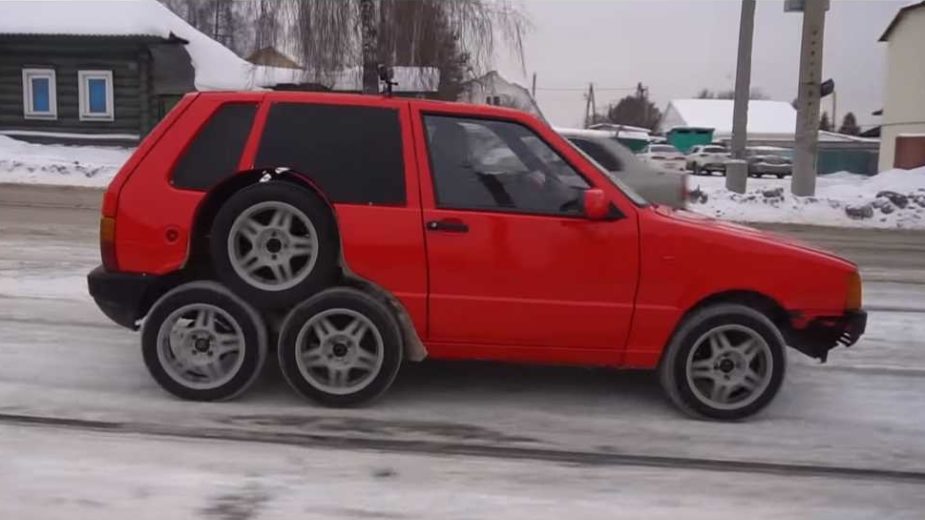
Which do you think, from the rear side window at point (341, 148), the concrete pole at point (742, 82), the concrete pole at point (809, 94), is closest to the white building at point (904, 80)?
the concrete pole at point (742, 82)

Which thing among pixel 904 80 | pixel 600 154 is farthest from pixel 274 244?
pixel 904 80

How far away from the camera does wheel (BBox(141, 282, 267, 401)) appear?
5094mm

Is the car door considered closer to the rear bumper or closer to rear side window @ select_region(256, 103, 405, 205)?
rear side window @ select_region(256, 103, 405, 205)

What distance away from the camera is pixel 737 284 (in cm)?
502

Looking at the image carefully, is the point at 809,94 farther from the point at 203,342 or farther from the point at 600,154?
the point at 203,342

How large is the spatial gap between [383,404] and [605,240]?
1597 millimetres

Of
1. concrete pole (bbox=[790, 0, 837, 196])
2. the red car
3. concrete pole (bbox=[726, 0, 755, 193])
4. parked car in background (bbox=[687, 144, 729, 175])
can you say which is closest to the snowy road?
the red car

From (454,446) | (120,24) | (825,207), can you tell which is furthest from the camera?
(120,24)

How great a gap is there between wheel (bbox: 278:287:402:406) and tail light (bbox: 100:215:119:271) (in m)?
1.08

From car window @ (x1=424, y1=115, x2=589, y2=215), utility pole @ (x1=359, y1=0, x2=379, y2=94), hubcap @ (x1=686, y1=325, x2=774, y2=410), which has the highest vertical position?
utility pole @ (x1=359, y1=0, x2=379, y2=94)

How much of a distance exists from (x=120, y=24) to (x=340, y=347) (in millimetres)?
27175

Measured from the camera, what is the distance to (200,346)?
204 inches

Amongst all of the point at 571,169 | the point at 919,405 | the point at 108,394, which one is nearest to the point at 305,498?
the point at 108,394

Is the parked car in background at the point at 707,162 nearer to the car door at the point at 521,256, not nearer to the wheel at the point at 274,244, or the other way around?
the car door at the point at 521,256
